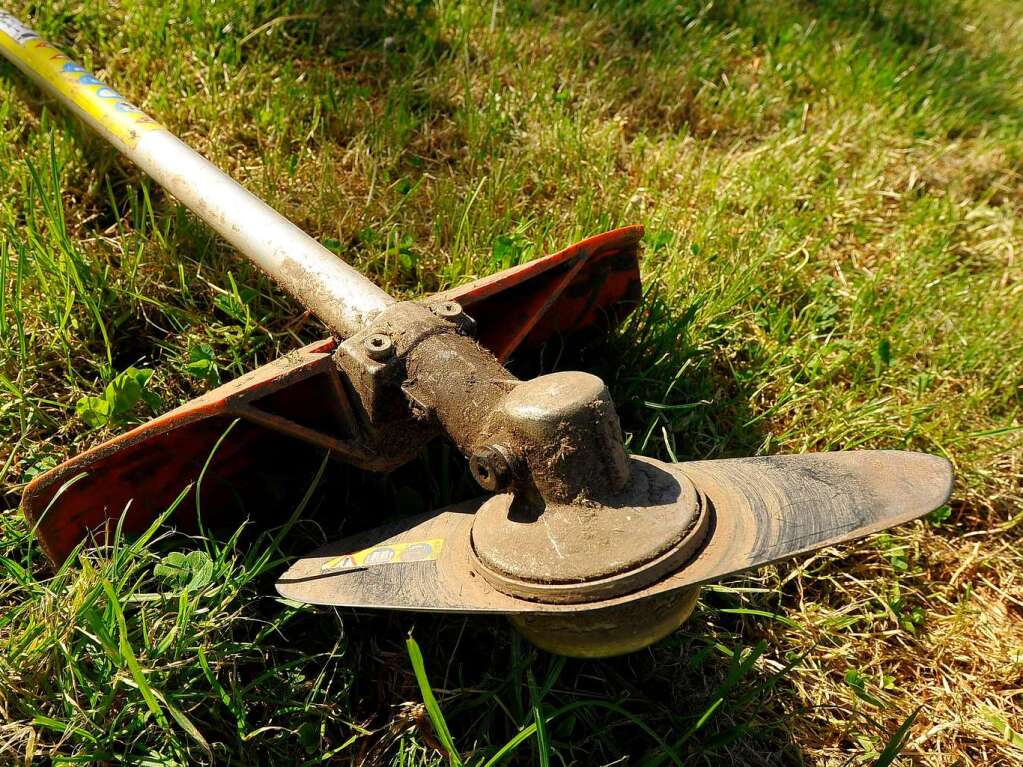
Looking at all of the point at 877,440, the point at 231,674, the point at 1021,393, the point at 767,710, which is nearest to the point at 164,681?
the point at 231,674

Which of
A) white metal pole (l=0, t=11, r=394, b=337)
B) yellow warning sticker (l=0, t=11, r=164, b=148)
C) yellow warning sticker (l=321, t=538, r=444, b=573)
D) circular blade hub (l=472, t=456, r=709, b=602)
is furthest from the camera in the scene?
yellow warning sticker (l=0, t=11, r=164, b=148)

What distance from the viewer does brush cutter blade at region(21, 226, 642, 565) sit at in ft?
5.29

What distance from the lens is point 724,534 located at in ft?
4.74

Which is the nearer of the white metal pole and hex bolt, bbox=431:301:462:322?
hex bolt, bbox=431:301:462:322

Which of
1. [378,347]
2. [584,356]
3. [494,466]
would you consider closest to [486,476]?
[494,466]

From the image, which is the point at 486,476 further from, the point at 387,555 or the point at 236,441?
the point at 236,441

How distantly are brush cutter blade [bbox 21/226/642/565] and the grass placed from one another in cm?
8

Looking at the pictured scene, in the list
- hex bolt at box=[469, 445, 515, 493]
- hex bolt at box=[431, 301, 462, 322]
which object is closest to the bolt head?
hex bolt at box=[431, 301, 462, 322]

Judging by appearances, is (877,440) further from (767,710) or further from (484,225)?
(484,225)

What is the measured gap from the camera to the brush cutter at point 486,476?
1405 millimetres

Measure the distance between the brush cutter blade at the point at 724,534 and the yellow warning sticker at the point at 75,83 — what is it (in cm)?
136

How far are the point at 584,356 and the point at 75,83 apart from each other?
5.41 ft

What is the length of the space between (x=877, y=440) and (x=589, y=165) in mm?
1325

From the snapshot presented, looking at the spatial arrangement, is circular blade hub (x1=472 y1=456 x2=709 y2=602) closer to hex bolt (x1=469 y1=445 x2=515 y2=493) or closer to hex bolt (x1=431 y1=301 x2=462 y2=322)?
hex bolt (x1=469 y1=445 x2=515 y2=493)
